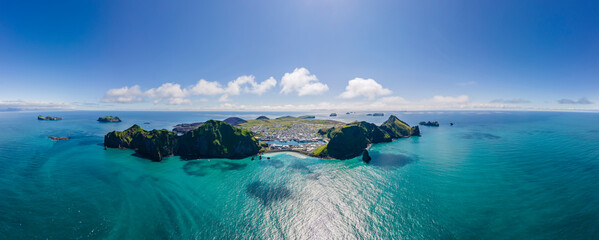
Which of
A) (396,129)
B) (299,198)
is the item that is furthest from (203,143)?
(396,129)

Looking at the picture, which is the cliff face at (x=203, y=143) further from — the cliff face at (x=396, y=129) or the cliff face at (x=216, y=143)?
the cliff face at (x=396, y=129)

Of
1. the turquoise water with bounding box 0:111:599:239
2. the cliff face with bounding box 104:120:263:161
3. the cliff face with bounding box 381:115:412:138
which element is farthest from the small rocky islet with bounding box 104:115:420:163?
the cliff face with bounding box 381:115:412:138

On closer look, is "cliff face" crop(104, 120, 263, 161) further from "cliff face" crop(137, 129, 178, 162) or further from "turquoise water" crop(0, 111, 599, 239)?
"turquoise water" crop(0, 111, 599, 239)

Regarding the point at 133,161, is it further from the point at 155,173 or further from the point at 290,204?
the point at 290,204

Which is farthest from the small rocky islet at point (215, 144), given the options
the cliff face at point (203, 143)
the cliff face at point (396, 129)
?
the cliff face at point (396, 129)

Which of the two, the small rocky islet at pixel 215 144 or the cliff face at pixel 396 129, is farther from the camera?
the cliff face at pixel 396 129
